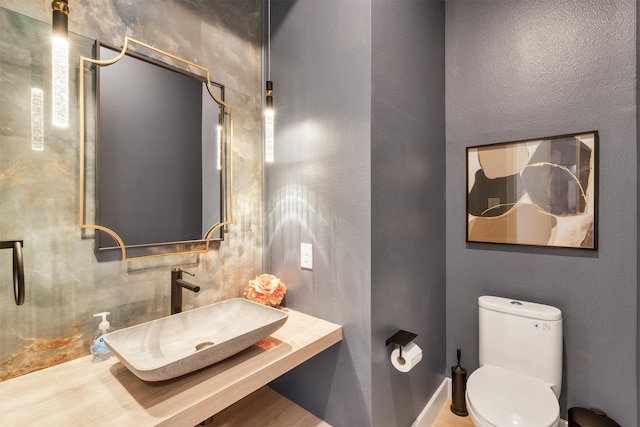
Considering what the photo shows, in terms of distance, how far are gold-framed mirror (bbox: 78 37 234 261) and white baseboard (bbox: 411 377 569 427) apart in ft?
5.21

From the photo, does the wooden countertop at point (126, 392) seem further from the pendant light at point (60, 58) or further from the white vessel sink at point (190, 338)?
the pendant light at point (60, 58)

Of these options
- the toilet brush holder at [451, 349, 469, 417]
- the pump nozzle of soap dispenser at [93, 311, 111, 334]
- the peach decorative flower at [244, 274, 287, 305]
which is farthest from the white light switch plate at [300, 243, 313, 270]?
the toilet brush holder at [451, 349, 469, 417]

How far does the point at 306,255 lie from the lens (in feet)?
4.88

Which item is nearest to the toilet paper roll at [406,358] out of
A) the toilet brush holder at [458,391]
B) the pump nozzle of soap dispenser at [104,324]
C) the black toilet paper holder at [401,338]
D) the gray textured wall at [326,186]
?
the black toilet paper holder at [401,338]

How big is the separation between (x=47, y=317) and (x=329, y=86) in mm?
1476

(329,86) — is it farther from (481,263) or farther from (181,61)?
(481,263)

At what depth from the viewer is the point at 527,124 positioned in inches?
66.8

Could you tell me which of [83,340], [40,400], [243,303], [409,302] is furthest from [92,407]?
[409,302]

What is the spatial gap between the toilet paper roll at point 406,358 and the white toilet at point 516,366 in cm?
36

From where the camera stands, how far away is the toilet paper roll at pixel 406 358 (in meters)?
1.30

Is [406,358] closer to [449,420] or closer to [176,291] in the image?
[449,420]

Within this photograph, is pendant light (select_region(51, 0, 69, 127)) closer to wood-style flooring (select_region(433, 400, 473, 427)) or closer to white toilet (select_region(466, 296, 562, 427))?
white toilet (select_region(466, 296, 562, 427))

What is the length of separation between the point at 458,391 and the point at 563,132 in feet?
5.61

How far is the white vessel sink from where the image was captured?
2.82 ft
